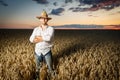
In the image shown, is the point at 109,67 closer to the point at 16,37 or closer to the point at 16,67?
the point at 16,67

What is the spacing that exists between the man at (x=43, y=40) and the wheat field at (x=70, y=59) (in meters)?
0.11

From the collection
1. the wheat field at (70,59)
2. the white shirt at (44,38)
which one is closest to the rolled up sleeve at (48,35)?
the white shirt at (44,38)

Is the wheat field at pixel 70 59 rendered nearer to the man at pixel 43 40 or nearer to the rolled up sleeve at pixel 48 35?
the man at pixel 43 40

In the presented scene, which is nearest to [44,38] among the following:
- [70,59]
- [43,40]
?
[43,40]

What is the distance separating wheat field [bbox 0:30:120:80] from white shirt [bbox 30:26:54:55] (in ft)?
0.75

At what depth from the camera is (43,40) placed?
335 cm

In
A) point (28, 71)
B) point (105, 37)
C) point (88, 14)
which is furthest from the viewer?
point (105, 37)

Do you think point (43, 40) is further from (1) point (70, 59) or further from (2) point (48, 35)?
(1) point (70, 59)

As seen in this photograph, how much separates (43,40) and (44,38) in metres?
0.04

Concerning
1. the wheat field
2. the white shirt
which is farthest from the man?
the wheat field

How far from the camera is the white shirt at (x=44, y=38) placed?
10.9ft

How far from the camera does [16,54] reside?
3.89 m

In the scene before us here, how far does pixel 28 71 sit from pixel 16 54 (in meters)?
0.72

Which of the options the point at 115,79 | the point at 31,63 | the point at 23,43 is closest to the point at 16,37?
the point at 23,43
